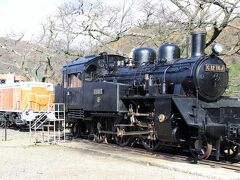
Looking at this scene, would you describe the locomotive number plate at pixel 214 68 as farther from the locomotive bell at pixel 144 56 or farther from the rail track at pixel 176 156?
the locomotive bell at pixel 144 56

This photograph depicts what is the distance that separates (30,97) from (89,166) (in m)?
14.8

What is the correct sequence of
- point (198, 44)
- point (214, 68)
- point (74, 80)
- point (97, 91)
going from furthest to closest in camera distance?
point (74, 80), point (97, 91), point (198, 44), point (214, 68)

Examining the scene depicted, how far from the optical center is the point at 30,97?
24.4 m

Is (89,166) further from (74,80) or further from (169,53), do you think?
(74,80)

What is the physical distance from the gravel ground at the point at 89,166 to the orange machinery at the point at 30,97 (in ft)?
34.0

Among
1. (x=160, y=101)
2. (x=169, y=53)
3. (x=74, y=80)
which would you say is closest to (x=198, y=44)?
(x=169, y=53)

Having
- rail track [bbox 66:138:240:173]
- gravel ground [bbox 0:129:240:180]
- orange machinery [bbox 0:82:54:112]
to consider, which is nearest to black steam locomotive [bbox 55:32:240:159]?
rail track [bbox 66:138:240:173]

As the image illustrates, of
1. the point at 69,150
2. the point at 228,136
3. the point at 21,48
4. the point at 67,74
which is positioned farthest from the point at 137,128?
the point at 21,48

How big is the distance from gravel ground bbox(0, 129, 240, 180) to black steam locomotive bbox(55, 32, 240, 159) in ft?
3.30

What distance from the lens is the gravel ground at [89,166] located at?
9.11 metres

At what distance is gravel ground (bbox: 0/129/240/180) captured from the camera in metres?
9.11

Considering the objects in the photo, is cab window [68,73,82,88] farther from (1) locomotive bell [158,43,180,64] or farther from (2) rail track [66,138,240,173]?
(1) locomotive bell [158,43,180,64]

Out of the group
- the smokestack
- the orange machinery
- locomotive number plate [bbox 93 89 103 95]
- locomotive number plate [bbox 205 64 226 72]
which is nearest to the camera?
locomotive number plate [bbox 205 64 226 72]

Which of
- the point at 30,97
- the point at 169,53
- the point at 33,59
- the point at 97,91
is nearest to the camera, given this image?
the point at 169,53
